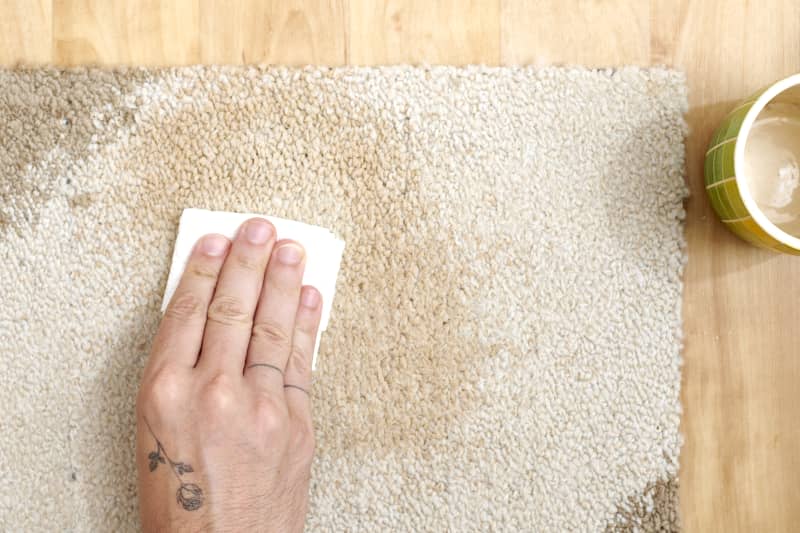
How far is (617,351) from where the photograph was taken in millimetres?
657

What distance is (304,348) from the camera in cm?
66

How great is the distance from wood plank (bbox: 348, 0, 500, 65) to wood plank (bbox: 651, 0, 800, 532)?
208 mm

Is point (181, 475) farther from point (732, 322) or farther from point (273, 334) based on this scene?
point (732, 322)

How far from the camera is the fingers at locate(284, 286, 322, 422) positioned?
0.65 meters

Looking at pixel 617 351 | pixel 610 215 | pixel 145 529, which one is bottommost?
pixel 145 529

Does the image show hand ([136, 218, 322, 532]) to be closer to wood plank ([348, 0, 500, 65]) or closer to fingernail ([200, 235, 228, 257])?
fingernail ([200, 235, 228, 257])

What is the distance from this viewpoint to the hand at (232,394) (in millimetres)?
616

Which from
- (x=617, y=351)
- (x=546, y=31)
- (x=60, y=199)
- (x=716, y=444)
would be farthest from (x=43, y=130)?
(x=716, y=444)

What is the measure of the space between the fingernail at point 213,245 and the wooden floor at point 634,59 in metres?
0.18

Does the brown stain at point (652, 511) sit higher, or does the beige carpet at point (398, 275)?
the beige carpet at point (398, 275)

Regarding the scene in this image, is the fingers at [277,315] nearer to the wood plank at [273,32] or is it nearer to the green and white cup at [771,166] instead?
the wood plank at [273,32]

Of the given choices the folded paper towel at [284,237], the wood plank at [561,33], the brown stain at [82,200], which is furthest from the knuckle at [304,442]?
the wood plank at [561,33]

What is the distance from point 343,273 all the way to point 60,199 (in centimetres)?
29

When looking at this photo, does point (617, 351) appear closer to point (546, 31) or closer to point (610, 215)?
point (610, 215)
